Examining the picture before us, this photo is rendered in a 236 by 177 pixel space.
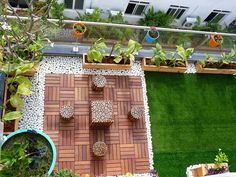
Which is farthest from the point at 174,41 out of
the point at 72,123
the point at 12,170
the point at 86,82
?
the point at 12,170

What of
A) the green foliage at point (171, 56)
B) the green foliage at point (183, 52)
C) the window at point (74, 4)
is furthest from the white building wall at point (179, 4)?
the green foliage at point (183, 52)

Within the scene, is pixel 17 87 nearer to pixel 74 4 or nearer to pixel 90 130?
pixel 90 130

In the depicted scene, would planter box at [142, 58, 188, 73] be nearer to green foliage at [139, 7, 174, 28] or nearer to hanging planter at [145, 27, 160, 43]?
hanging planter at [145, 27, 160, 43]

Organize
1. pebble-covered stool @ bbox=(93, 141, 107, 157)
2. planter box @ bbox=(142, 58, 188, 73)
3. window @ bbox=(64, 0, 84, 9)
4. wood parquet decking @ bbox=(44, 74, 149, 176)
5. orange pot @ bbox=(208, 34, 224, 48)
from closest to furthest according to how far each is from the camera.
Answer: pebble-covered stool @ bbox=(93, 141, 107, 157) < wood parquet decking @ bbox=(44, 74, 149, 176) < planter box @ bbox=(142, 58, 188, 73) < orange pot @ bbox=(208, 34, 224, 48) < window @ bbox=(64, 0, 84, 9)

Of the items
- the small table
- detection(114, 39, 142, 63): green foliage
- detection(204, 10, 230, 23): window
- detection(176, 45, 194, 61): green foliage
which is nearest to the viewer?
the small table

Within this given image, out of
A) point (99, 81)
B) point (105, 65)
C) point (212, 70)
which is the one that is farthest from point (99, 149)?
point (212, 70)

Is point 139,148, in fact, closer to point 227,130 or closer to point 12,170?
point 227,130

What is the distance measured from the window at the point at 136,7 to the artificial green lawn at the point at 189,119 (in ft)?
10.8

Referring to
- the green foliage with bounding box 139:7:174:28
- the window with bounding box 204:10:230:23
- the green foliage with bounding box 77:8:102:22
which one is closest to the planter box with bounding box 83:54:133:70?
the green foliage with bounding box 77:8:102:22

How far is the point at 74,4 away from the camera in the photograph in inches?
546

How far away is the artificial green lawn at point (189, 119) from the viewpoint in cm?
1119

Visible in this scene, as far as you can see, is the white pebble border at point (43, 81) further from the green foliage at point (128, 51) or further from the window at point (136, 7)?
the window at point (136, 7)

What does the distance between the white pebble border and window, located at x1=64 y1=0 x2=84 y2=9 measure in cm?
304

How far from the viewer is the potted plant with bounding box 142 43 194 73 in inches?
459
